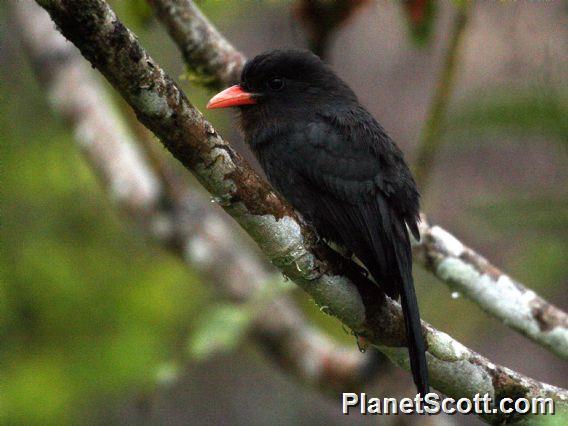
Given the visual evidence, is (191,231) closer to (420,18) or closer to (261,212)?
(420,18)

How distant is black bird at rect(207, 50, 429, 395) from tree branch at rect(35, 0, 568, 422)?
0.57 feet

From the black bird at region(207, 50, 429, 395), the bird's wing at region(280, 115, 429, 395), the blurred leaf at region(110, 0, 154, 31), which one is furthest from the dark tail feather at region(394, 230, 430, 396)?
the blurred leaf at region(110, 0, 154, 31)

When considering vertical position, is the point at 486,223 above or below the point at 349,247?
above

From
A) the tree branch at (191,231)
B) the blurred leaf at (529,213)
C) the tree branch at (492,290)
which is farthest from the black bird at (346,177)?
the tree branch at (191,231)

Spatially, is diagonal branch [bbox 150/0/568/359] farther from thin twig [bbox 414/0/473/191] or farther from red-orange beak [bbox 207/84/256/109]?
red-orange beak [bbox 207/84/256/109]

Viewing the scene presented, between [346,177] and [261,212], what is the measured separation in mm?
634

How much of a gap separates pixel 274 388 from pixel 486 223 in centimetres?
283

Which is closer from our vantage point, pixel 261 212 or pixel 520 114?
pixel 261 212

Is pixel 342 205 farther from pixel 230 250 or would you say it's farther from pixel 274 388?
pixel 274 388

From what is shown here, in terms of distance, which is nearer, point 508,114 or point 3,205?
point 508,114

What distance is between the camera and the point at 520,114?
426cm

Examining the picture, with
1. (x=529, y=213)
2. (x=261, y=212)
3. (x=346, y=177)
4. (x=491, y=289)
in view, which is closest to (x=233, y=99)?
(x=346, y=177)

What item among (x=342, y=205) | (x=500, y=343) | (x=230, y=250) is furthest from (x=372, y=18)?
(x=342, y=205)

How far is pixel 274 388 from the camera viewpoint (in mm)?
6777
